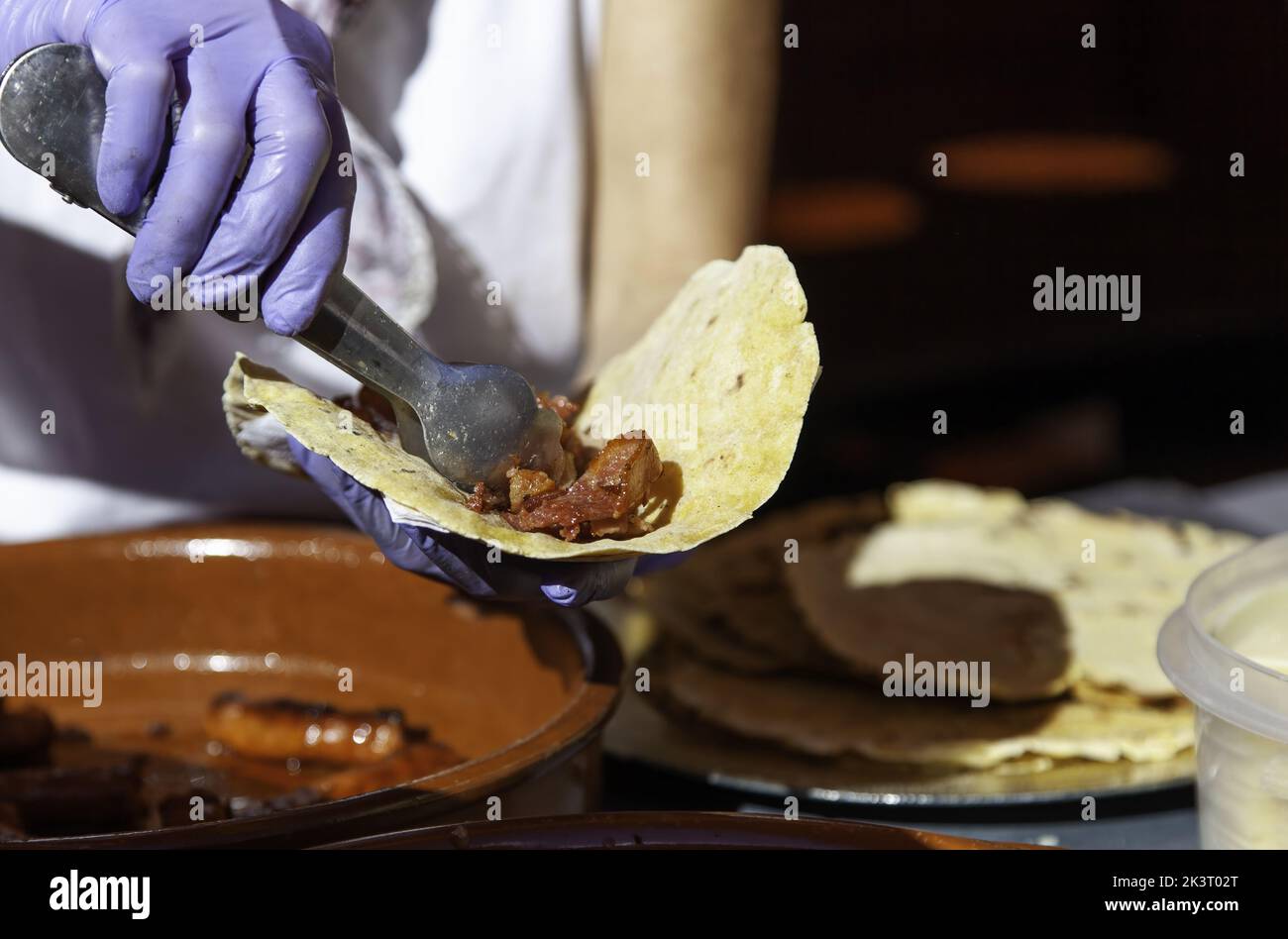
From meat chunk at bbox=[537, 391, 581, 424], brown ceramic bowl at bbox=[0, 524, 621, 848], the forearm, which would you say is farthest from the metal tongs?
the forearm

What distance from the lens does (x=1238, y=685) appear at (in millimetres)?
1302

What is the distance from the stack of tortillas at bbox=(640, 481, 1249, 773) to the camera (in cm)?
188

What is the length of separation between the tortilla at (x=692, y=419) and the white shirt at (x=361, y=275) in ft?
2.22

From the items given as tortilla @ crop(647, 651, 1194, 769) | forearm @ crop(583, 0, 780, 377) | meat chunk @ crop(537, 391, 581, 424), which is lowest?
tortilla @ crop(647, 651, 1194, 769)

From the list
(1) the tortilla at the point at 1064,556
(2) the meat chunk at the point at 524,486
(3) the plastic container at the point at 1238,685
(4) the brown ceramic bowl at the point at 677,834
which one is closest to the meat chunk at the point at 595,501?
(2) the meat chunk at the point at 524,486

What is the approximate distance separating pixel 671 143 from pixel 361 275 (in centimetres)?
67

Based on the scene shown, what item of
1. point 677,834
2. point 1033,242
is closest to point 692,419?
point 677,834

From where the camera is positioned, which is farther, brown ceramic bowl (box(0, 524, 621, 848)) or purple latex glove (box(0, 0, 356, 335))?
brown ceramic bowl (box(0, 524, 621, 848))

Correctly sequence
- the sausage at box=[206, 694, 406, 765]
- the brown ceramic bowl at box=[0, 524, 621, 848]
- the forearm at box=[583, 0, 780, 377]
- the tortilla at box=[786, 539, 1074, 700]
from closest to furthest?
the sausage at box=[206, 694, 406, 765]
the brown ceramic bowl at box=[0, 524, 621, 848]
the tortilla at box=[786, 539, 1074, 700]
the forearm at box=[583, 0, 780, 377]

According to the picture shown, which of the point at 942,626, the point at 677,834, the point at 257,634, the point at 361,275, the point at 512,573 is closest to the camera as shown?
the point at 677,834

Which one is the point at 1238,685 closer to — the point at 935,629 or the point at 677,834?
the point at 677,834

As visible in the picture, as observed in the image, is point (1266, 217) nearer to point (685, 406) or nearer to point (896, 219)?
point (896, 219)

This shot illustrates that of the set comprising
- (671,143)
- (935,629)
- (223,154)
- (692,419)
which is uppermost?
(671,143)

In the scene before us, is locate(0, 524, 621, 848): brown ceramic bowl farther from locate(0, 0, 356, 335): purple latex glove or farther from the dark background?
the dark background
